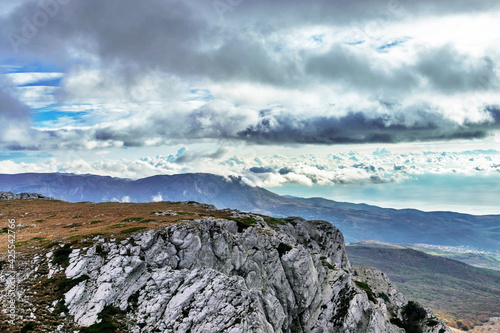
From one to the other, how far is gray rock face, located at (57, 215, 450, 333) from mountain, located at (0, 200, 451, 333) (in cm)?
15

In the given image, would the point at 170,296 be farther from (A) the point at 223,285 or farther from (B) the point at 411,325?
(B) the point at 411,325

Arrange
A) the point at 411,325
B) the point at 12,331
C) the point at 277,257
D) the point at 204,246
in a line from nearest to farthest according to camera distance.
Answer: the point at 12,331 < the point at 204,246 < the point at 277,257 < the point at 411,325

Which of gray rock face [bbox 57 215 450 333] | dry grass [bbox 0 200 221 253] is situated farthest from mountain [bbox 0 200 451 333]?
dry grass [bbox 0 200 221 253]

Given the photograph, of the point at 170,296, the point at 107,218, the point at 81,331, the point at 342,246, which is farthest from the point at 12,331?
the point at 342,246

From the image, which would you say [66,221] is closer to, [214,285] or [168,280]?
[168,280]

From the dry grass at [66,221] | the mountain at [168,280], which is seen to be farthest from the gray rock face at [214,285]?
→ the dry grass at [66,221]

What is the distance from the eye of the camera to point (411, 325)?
93.6m

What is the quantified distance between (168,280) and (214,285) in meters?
7.39

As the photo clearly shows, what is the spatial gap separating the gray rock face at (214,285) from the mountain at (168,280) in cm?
15

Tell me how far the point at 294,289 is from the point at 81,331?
46447 millimetres

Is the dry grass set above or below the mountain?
above

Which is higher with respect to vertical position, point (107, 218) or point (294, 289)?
point (107, 218)

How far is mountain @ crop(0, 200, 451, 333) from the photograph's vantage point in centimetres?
3900

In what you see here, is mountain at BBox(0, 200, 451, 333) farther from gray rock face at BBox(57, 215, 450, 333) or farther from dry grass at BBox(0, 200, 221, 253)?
dry grass at BBox(0, 200, 221, 253)
